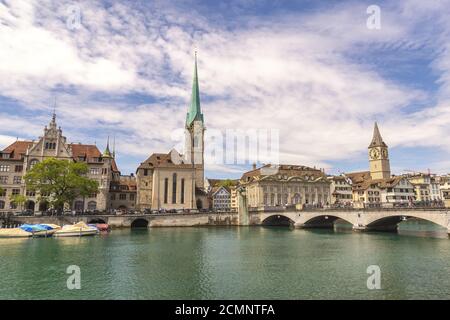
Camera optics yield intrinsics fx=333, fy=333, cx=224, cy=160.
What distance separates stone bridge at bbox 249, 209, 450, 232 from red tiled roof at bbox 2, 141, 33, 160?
165ft

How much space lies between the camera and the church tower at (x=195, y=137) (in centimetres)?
9659

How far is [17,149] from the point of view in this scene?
229 ft

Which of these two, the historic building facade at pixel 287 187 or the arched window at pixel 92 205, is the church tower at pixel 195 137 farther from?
the arched window at pixel 92 205

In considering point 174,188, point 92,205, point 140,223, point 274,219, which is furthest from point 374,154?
point 92,205

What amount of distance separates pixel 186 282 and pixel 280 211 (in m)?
52.4

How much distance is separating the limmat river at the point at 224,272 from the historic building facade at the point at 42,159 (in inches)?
1466

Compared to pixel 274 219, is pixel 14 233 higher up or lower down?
lower down

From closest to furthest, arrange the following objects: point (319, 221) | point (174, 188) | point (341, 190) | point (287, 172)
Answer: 1. point (319, 221)
2. point (174, 188)
3. point (287, 172)
4. point (341, 190)

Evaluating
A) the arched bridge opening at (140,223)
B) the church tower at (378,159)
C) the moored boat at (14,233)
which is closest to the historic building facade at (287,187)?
the church tower at (378,159)

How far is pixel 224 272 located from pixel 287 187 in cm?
7805

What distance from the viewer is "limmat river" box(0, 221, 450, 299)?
17.4m

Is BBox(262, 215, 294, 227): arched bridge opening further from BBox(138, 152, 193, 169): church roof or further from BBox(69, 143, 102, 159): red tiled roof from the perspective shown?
BBox(69, 143, 102, 159): red tiled roof

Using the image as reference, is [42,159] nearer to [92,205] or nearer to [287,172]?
[92,205]
